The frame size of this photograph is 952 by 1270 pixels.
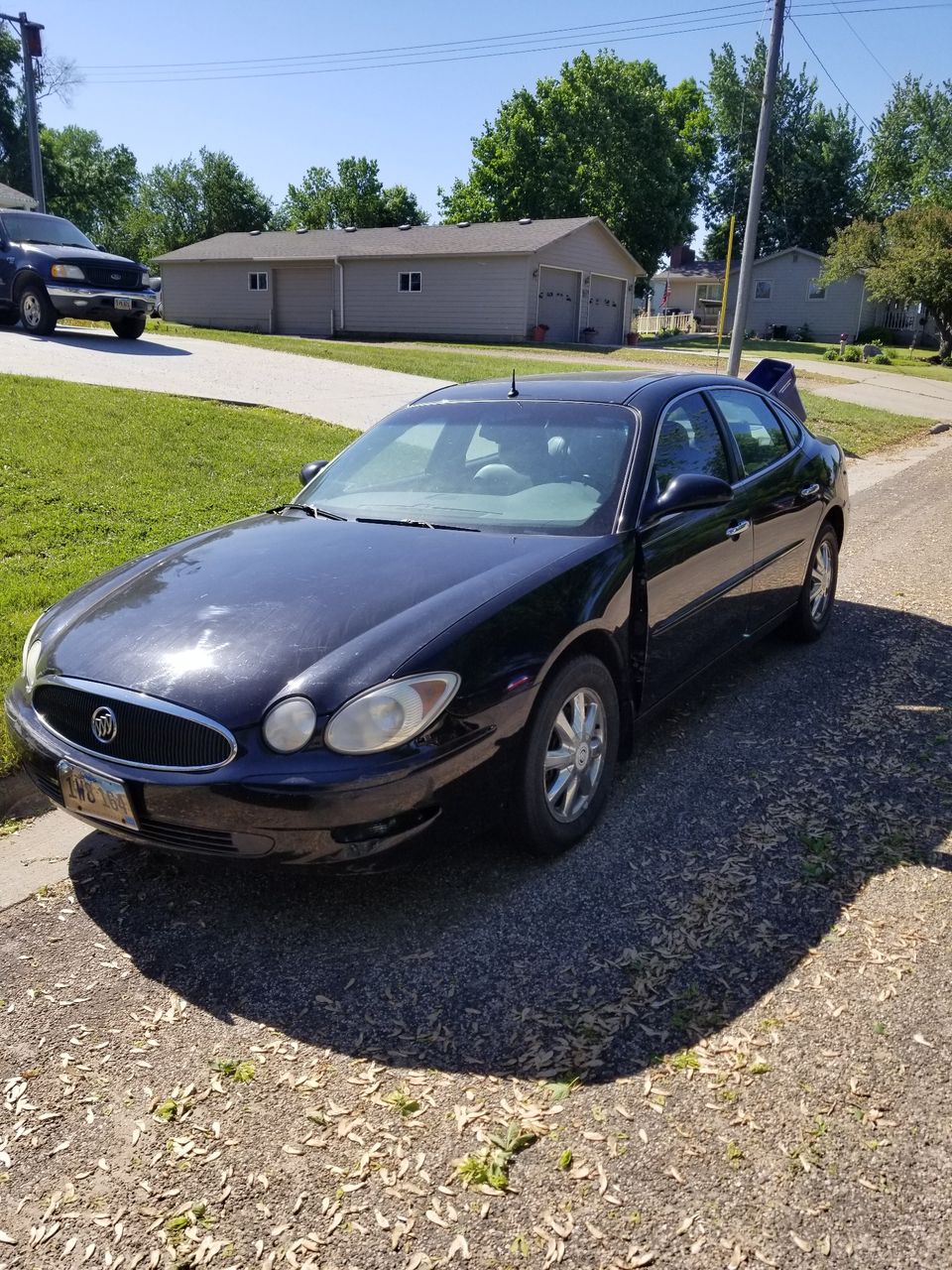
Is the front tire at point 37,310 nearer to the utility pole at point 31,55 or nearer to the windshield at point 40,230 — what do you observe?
the windshield at point 40,230

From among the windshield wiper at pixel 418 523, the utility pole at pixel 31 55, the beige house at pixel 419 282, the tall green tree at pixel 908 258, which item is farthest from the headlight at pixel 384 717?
the tall green tree at pixel 908 258

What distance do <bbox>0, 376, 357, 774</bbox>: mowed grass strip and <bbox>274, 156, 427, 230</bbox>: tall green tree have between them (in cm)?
5806

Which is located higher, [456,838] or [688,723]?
[456,838]

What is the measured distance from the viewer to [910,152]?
63688 mm

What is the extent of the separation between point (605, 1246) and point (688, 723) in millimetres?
2989

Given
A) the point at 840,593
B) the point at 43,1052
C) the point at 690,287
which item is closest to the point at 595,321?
the point at 690,287

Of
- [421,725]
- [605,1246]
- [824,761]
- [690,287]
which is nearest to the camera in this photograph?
[605,1246]

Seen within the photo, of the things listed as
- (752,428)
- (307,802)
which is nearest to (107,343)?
(752,428)

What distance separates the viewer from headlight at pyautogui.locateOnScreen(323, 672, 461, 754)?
9.61ft

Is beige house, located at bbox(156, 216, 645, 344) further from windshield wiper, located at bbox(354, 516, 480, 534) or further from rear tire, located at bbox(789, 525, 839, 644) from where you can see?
windshield wiper, located at bbox(354, 516, 480, 534)

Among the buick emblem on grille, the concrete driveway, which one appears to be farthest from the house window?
the buick emblem on grille

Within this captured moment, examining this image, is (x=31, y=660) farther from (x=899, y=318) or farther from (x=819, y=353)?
(x=899, y=318)

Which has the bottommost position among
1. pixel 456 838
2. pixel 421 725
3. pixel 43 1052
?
pixel 43 1052

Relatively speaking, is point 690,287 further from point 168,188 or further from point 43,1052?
point 43,1052
